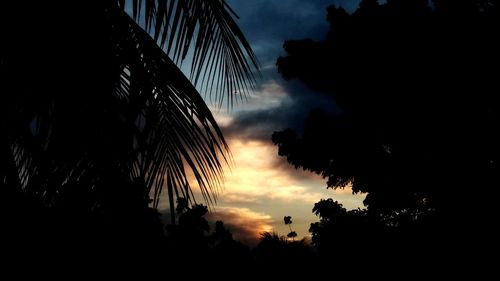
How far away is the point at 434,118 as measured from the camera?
1082cm

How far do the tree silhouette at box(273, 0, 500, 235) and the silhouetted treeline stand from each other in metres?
0.03

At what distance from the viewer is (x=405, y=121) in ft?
36.9

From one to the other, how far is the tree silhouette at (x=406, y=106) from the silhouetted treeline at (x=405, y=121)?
0.03m

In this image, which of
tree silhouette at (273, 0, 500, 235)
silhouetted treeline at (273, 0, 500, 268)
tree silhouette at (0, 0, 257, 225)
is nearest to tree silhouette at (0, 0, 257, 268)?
tree silhouette at (0, 0, 257, 225)

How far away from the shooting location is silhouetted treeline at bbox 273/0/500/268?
1007cm

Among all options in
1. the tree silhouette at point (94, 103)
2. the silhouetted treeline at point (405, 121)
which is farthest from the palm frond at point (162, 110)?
the silhouetted treeline at point (405, 121)

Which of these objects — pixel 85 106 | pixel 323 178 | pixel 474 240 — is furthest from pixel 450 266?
pixel 85 106

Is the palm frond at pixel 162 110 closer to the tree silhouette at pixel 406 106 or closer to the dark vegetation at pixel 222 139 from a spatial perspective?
the dark vegetation at pixel 222 139

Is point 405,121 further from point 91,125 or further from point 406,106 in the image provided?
point 91,125

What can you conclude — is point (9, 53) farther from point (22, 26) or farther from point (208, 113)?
point (208, 113)

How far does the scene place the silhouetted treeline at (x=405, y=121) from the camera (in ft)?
33.0

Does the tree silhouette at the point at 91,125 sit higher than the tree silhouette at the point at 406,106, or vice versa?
the tree silhouette at the point at 406,106

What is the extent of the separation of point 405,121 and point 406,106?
0.46 m

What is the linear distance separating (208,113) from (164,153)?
298mm
